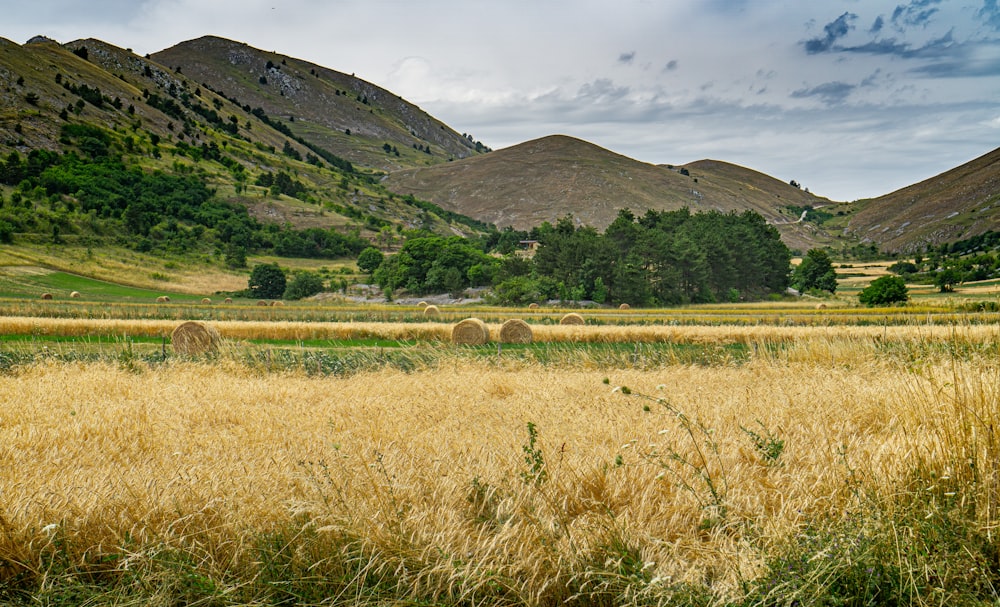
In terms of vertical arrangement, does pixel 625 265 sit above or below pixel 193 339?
above

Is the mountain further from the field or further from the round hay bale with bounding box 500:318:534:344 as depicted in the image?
the field

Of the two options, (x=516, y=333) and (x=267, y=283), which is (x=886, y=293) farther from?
(x=267, y=283)

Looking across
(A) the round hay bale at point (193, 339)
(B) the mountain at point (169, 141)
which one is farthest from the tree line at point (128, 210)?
(A) the round hay bale at point (193, 339)

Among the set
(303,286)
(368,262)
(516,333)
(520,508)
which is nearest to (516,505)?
(520,508)

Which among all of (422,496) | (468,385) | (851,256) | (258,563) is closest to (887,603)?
(422,496)

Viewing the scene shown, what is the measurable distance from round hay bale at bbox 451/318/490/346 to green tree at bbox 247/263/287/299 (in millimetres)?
63681

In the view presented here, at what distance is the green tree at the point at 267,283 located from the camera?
88062 millimetres

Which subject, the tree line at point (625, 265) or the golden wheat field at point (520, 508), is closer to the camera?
the golden wheat field at point (520, 508)

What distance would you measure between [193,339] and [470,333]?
12.1 meters

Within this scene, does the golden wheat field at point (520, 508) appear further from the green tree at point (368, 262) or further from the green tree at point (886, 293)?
the green tree at point (368, 262)

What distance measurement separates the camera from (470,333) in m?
31.0

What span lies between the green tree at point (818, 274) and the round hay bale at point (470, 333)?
81.4m

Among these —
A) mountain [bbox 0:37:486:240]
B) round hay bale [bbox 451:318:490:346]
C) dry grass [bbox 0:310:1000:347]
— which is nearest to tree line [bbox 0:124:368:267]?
mountain [bbox 0:37:486:240]

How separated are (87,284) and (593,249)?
57935 millimetres
